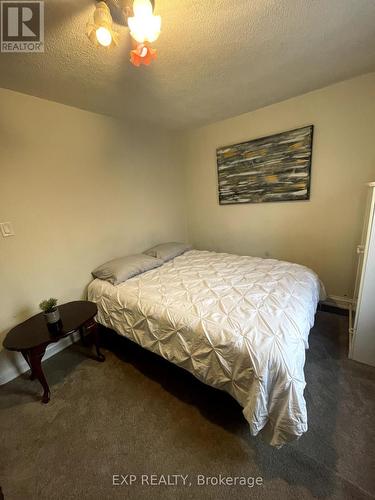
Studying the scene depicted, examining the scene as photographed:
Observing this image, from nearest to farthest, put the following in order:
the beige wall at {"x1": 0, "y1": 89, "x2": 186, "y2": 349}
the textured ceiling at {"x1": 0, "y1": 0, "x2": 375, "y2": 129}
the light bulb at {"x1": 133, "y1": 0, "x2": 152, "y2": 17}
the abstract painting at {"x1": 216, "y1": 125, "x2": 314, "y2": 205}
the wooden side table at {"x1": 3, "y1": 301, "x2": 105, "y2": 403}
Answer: the light bulb at {"x1": 133, "y1": 0, "x2": 152, "y2": 17}
the textured ceiling at {"x1": 0, "y1": 0, "x2": 375, "y2": 129}
the wooden side table at {"x1": 3, "y1": 301, "x2": 105, "y2": 403}
the beige wall at {"x1": 0, "y1": 89, "x2": 186, "y2": 349}
the abstract painting at {"x1": 216, "y1": 125, "x2": 314, "y2": 205}

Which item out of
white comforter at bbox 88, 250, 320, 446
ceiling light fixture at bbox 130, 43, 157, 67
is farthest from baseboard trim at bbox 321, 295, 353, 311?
ceiling light fixture at bbox 130, 43, 157, 67

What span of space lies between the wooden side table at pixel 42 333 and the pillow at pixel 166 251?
1.00 meters

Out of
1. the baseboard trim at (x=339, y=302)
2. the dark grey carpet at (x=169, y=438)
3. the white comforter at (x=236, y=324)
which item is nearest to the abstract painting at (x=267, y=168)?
the white comforter at (x=236, y=324)

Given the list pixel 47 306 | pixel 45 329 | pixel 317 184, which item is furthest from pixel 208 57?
pixel 45 329

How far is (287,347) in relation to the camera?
1.10 meters

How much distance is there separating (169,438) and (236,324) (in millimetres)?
813

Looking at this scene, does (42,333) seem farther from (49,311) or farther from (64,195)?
(64,195)

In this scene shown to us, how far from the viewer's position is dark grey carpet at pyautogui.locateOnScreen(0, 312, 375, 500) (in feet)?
3.39

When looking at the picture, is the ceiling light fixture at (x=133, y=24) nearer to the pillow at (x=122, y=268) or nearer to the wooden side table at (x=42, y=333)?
the pillow at (x=122, y=268)

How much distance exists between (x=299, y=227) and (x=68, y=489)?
9.47 feet

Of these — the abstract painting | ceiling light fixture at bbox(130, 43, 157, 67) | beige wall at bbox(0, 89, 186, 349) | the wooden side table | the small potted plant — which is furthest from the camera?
the abstract painting

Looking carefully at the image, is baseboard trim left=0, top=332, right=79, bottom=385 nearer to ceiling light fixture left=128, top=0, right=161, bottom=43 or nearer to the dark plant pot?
the dark plant pot

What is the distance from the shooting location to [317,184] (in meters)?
2.26

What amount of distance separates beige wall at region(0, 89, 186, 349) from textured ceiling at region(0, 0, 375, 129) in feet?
0.77
